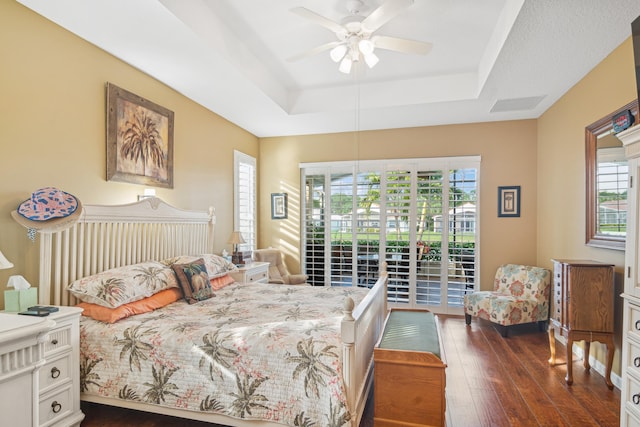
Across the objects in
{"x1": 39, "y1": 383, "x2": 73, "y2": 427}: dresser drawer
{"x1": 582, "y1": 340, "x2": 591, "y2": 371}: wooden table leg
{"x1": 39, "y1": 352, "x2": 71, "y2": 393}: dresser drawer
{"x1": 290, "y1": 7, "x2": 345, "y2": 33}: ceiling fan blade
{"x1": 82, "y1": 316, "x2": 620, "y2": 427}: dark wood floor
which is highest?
{"x1": 290, "y1": 7, "x2": 345, "y2": 33}: ceiling fan blade

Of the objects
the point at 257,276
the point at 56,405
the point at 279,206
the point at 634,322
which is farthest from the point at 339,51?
the point at 279,206

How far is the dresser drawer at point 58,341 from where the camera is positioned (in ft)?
6.61

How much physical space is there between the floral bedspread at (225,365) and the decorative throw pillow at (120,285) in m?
0.16

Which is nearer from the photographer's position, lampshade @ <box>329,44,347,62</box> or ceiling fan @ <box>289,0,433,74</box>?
ceiling fan @ <box>289,0,433,74</box>

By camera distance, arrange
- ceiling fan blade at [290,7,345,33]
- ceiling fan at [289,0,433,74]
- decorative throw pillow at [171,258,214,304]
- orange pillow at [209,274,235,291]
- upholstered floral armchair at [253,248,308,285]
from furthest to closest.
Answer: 1. upholstered floral armchair at [253,248,308,285]
2. orange pillow at [209,274,235,291]
3. decorative throw pillow at [171,258,214,304]
4. ceiling fan at [289,0,433,74]
5. ceiling fan blade at [290,7,345,33]

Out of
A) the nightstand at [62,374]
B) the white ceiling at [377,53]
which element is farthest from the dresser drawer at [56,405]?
the white ceiling at [377,53]

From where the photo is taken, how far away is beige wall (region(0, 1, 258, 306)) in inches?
89.3

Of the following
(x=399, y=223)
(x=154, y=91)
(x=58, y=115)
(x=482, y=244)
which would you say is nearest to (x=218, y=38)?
(x=154, y=91)

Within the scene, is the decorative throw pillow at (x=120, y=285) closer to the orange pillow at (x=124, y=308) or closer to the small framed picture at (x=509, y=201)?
the orange pillow at (x=124, y=308)

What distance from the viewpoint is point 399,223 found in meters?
5.28

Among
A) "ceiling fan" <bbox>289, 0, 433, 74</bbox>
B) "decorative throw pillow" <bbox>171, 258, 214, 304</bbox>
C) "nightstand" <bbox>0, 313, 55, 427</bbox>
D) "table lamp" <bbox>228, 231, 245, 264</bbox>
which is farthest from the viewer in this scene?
"table lamp" <bbox>228, 231, 245, 264</bbox>

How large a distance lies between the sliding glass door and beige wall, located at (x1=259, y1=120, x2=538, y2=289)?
15 cm

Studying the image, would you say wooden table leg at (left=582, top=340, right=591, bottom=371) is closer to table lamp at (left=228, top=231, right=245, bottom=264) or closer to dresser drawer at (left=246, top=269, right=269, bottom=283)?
dresser drawer at (left=246, top=269, right=269, bottom=283)

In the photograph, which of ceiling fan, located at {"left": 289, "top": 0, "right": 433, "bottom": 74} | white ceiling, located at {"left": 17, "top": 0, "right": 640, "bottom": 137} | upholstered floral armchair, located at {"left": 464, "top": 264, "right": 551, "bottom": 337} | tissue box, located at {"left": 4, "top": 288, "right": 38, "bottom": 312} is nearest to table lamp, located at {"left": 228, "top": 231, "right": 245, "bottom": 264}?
white ceiling, located at {"left": 17, "top": 0, "right": 640, "bottom": 137}
